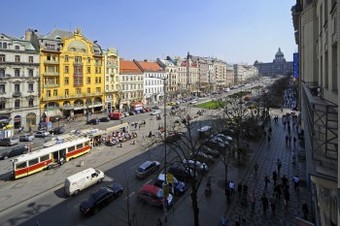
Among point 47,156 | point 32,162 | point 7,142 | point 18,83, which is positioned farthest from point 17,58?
point 32,162

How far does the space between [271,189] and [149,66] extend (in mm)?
80450

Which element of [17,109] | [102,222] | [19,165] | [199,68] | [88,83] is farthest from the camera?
[199,68]

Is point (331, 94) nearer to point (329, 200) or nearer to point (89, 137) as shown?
point (329, 200)

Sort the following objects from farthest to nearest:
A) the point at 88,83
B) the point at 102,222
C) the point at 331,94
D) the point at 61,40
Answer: the point at 88,83, the point at 61,40, the point at 102,222, the point at 331,94

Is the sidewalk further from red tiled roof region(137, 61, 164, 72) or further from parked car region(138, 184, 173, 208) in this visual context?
red tiled roof region(137, 61, 164, 72)

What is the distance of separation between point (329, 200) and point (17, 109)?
178 ft

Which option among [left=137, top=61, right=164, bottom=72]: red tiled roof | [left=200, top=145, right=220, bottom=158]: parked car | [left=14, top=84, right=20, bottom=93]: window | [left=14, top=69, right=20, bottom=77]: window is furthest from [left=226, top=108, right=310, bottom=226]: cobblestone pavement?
[left=137, top=61, right=164, bottom=72]: red tiled roof

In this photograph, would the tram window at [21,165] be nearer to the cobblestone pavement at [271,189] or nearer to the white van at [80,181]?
the white van at [80,181]

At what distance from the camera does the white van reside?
75.0ft

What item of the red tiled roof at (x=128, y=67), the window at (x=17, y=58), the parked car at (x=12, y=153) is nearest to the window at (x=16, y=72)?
the window at (x=17, y=58)

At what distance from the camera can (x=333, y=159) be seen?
271 inches

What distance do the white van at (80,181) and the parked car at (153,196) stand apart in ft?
17.3

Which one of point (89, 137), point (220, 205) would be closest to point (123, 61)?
point (89, 137)

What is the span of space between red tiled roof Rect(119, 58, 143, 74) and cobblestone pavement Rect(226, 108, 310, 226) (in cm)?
5278
